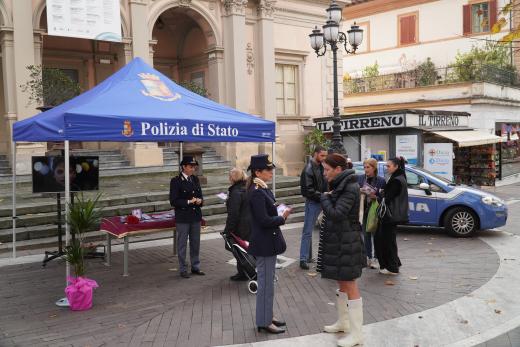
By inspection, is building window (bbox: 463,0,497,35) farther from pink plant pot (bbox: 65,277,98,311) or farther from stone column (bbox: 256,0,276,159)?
pink plant pot (bbox: 65,277,98,311)

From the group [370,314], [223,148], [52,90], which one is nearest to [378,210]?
[370,314]

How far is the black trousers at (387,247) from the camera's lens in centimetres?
760

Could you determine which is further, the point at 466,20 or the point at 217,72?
the point at 466,20

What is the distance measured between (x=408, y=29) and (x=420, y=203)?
24420mm

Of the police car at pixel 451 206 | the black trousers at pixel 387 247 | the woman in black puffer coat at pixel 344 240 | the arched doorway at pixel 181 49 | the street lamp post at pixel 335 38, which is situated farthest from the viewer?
the arched doorway at pixel 181 49

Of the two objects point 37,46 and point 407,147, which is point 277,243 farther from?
point 407,147

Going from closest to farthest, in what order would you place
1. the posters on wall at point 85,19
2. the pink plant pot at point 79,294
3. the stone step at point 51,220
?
the pink plant pot at point 79,294 < the stone step at point 51,220 < the posters on wall at point 85,19

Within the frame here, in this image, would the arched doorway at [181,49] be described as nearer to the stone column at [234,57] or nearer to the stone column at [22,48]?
the stone column at [234,57]

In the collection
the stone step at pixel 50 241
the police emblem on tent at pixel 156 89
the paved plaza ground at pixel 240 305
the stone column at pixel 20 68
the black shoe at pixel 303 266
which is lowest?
the paved plaza ground at pixel 240 305

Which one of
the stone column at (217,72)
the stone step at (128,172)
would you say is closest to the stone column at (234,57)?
the stone column at (217,72)

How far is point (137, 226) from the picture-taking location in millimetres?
7730

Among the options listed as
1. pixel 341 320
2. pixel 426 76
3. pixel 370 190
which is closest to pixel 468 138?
pixel 426 76

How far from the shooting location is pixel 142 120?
6980 millimetres

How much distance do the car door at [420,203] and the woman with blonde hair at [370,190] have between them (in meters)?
3.23
